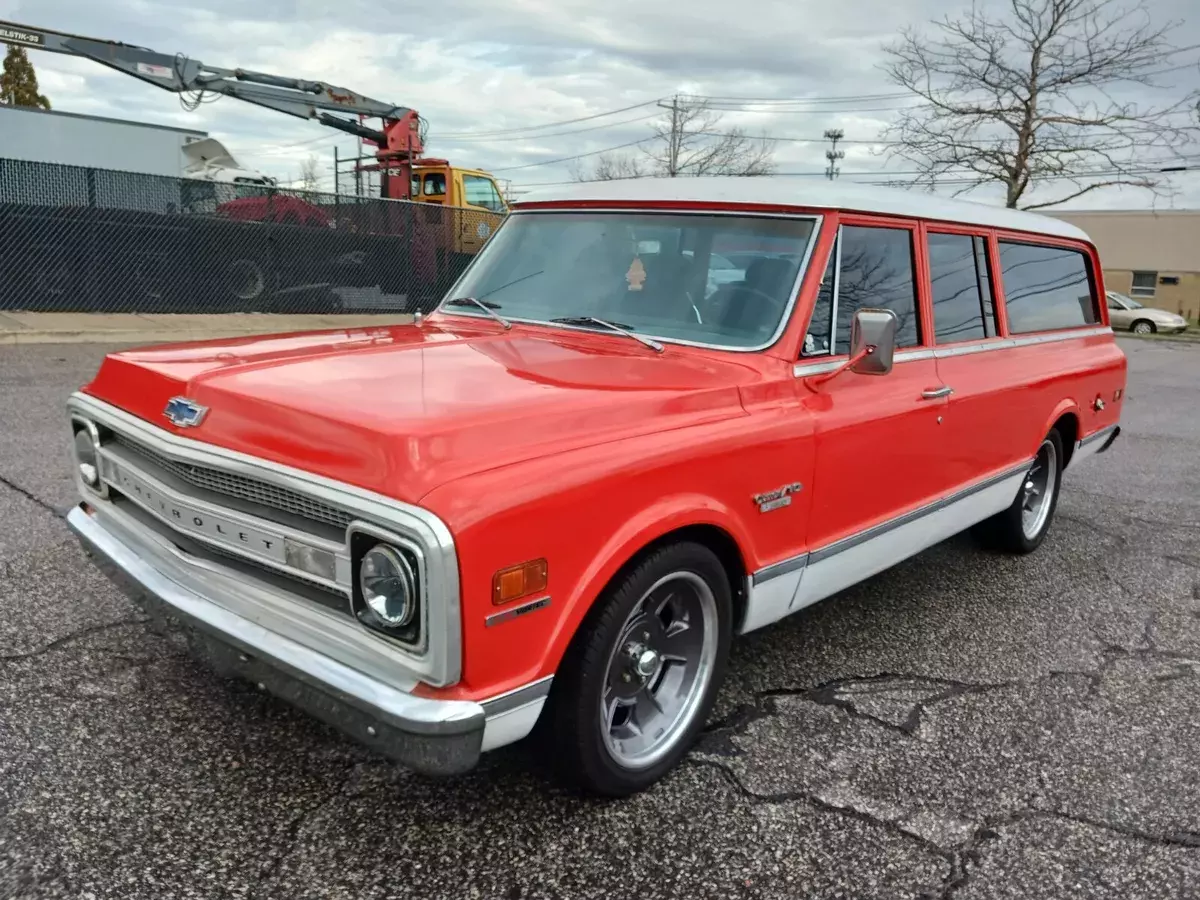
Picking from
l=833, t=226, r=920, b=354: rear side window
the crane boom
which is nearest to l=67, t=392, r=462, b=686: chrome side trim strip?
l=833, t=226, r=920, b=354: rear side window

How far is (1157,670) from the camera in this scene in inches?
156

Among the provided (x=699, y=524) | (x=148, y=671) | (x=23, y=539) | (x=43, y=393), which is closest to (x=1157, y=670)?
(x=699, y=524)

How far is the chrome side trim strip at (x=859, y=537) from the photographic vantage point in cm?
314

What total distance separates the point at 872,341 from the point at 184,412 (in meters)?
2.11

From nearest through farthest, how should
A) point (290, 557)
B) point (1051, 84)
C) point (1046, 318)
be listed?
point (290, 557) → point (1046, 318) → point (1051, 84)

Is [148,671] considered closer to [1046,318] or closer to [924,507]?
[924,507]

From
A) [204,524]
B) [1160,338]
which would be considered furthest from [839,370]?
[1160,338]

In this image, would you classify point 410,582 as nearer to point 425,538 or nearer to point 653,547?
point 425,538

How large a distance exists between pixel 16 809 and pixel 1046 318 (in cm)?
502

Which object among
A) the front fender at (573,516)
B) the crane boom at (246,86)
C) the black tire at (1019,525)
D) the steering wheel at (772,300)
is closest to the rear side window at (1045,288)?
the black tire at (1019,525)

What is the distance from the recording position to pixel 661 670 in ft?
9.89

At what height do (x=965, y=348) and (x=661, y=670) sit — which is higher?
(x=965, y=348)

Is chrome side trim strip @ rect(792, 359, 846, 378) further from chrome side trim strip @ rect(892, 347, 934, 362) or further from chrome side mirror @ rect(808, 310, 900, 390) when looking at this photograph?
chrome side trim strip @ rect(892, 347, 934, 362)

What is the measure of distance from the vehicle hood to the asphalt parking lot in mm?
1011
